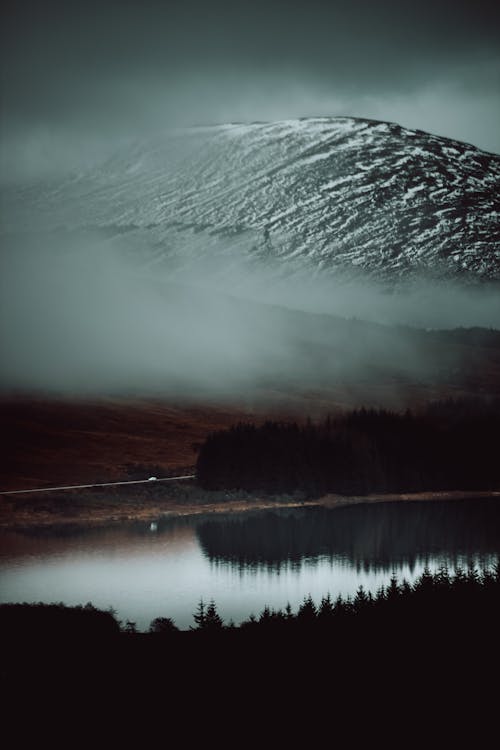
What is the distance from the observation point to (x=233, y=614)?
2864 inches

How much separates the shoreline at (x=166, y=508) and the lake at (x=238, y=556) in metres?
2.89

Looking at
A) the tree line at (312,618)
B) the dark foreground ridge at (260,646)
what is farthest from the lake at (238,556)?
the dark foreground ridge at (260,646)

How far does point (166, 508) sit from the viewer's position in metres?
127

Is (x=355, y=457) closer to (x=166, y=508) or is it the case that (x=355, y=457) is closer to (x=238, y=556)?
(x=166, y=508)

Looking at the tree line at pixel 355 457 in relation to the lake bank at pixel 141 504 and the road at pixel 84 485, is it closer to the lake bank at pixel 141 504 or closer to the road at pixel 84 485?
the lake bank at pixel 141 504

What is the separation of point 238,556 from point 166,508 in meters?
29.3

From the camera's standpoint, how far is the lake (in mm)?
79875

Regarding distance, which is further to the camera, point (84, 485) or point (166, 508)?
point (84, 485)

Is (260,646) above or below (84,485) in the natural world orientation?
below

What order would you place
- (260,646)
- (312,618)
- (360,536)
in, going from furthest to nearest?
(360,536), (312,618), (260,646)

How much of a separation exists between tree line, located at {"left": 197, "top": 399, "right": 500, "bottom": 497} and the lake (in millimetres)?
10068

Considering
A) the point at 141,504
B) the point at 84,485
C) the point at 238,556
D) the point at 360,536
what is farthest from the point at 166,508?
the point at 238,556

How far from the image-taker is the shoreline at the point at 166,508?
118m

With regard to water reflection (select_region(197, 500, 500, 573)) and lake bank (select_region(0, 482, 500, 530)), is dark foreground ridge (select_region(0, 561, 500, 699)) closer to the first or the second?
water reflection (select_region(197, 500, 500, 573))
